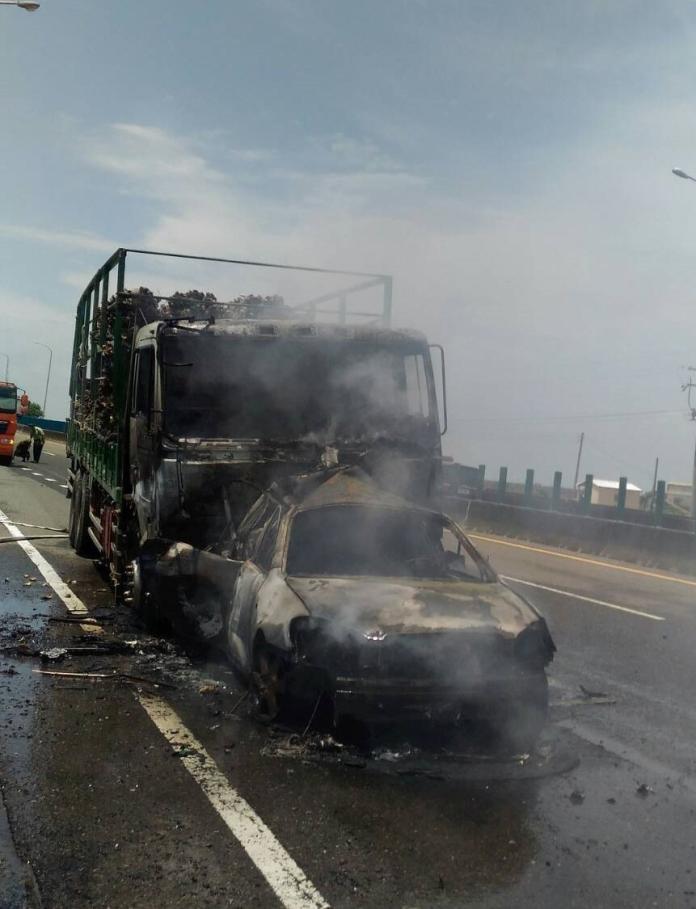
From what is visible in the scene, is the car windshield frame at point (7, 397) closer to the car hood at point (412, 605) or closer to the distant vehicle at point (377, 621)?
the distant vehicle at point (377, 621)

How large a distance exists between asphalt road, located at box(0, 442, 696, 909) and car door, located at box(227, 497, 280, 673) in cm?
34

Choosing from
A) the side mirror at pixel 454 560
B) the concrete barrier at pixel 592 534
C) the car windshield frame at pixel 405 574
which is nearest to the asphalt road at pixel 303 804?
the car windshield frame at pixel 405 574

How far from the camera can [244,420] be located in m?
8.08

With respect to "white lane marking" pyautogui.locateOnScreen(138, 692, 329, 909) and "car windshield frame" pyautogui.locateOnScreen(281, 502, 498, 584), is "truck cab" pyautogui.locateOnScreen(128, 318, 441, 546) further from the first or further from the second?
"white lane marking" pyautogui.locateOnScreen(138, 692, 329, 909)

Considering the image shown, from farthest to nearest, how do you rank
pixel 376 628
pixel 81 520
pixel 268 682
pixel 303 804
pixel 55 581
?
pixel 81 520, pixel 55 581, pixel 268 682, pixel 376 628, pixel 303 804

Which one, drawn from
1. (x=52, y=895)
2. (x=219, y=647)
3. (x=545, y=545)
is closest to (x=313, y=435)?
(x=219, y=647)

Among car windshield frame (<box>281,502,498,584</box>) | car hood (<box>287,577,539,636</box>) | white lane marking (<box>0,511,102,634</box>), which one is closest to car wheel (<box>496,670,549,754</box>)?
car hood (<box>287,577,539,636</box>)

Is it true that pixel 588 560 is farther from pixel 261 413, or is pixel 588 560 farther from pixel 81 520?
pixel 261 413

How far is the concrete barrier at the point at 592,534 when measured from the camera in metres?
15.9

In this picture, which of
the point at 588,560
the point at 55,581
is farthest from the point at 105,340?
the point at 588,560

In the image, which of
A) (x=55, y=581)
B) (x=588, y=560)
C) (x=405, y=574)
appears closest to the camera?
(x=405, y=574)

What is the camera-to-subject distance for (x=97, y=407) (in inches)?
424

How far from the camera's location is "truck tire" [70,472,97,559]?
12.3 meters

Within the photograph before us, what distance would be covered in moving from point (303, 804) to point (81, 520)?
875cm
